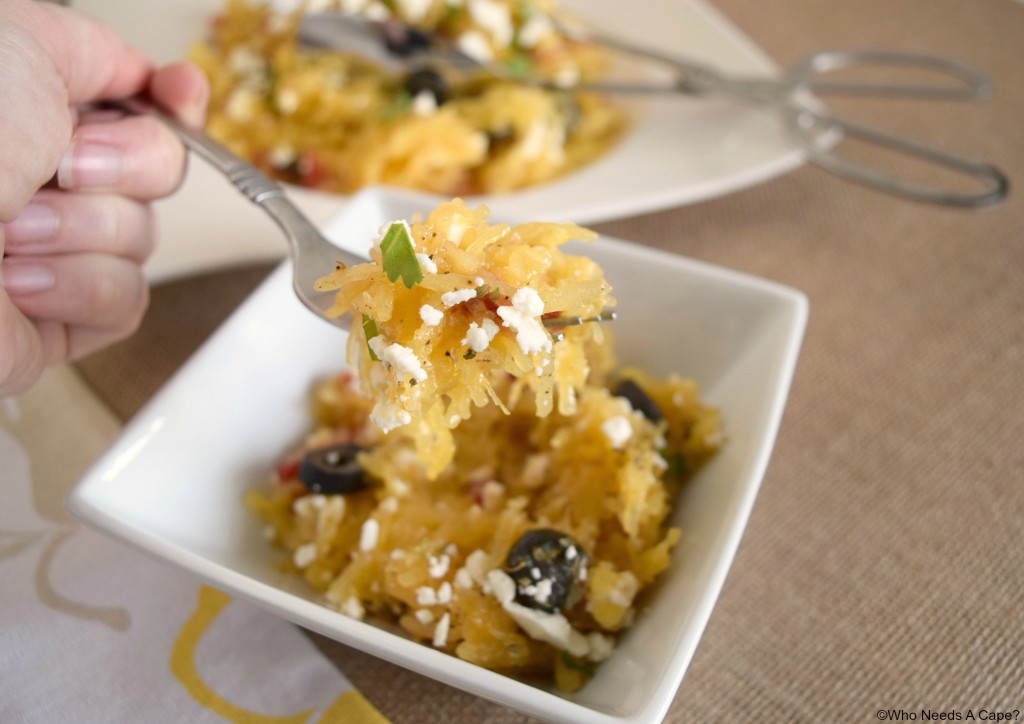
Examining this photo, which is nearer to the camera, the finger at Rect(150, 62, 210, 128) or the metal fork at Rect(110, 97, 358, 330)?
the metal fork at Rect(110, 97, 358, 330)

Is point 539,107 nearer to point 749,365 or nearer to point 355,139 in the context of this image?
point 355,139

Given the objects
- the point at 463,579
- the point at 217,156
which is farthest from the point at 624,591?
the point at 217,156

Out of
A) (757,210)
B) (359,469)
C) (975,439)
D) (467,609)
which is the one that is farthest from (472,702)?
(757,210)

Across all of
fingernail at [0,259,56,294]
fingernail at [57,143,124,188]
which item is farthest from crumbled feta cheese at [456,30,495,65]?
fingernail at [0,259,56,294]

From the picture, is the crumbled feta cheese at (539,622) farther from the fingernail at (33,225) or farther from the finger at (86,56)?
the finger at (86,56)

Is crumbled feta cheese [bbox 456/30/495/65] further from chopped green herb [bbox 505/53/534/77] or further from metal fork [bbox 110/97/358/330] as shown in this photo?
metal fork [bbox 110/97/358/330]

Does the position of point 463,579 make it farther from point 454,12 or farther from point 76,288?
point 454,12
